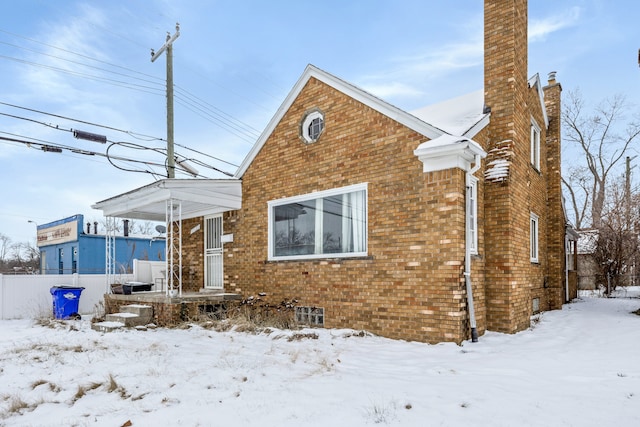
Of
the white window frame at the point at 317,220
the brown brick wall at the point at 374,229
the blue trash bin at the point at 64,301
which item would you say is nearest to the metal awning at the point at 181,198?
the brown brick wall at the point at 374,229

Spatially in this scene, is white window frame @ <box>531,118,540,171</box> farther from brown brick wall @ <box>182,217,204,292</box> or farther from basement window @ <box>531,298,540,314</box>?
brown brick wall @ <box>182,217,204,292</box>

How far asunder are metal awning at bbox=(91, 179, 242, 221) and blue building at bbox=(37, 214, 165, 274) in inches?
449

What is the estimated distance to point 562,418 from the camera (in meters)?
3.29

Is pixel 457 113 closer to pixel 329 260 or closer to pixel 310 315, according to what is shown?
pixel 329 260

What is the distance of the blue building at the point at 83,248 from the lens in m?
23.0

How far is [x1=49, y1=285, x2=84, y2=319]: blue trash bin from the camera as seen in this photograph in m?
10.9

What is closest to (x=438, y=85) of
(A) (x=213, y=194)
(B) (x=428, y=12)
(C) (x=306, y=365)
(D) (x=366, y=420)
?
(B) (x=428, y=12)

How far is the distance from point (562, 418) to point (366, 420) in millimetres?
1582

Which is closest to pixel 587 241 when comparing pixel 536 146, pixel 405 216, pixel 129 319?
pixel 536 146

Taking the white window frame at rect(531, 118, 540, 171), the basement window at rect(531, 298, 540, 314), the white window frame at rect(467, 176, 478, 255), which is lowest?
the basement window at rect(531, 298, 540, 314)

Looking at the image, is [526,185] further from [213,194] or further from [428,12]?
[213,194]

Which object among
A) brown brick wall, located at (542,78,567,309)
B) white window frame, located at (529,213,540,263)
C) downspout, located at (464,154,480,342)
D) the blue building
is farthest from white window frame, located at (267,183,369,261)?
the blue building

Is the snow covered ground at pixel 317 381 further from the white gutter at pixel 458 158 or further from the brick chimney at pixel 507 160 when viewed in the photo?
the white gutter at pixel 458 158

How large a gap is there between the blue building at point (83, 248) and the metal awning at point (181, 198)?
1140 centimetres
